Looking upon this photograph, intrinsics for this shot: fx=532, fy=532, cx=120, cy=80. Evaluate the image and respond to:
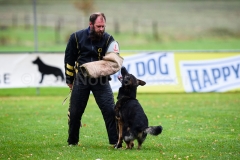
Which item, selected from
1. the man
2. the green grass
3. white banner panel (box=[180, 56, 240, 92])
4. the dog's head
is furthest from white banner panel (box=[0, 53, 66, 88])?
the dog's head

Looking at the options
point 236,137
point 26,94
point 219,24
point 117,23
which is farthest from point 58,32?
point 236,137

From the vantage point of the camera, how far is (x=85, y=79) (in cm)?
918

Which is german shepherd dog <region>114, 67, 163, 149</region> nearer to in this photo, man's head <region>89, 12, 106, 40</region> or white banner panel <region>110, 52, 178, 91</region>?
man's head <region>89, 12, 106, 40</region>

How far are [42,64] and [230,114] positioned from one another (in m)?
7.38

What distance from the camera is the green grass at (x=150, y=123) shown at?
8.70m

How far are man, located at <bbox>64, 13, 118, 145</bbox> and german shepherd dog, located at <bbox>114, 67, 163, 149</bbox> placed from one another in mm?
239

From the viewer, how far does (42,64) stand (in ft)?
60.3

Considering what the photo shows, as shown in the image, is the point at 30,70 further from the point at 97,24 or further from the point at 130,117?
the point at 130,117

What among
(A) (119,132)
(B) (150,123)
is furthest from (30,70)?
(A) (119,132)

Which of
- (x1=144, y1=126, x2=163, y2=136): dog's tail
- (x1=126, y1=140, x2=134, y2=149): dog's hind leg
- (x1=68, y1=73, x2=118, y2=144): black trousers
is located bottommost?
(x1=126, y1=140, x2=134, y2=149): dog's hind leg

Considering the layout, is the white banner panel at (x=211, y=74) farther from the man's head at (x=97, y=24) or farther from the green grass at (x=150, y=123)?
the man's head at (x=97, y=24)

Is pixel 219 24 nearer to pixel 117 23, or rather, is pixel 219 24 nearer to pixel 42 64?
pixel 117 23

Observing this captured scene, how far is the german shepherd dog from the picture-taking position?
28.5 feet

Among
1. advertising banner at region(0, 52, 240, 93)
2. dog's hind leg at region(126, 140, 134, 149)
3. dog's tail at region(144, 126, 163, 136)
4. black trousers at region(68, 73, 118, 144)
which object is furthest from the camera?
advertising banner at region(0, 52, 240, 93)
